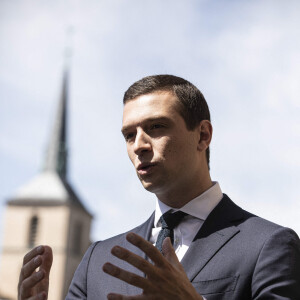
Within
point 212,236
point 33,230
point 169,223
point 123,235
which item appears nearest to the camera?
point 212,236

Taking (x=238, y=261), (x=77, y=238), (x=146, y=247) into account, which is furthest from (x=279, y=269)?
(x=77, y=238)

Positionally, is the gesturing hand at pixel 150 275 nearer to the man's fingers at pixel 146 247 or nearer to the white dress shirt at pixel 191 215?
the man's fingers at pixel 146 247

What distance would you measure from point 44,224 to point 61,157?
743 centimetres

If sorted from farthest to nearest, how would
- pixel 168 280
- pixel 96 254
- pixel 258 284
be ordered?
pixel 96 254 → pixel 258 284 → pixel 168 280

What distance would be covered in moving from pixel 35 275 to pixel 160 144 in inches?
30.2

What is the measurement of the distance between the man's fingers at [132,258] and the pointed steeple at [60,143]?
64.1 m

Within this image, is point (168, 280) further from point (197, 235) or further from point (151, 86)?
point (151, 86)

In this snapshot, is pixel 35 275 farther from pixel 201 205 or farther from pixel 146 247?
pixel 201 205

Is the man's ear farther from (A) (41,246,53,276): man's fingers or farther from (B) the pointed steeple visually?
(B) the pointed steeple

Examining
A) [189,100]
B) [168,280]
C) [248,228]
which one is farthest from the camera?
[189,100]

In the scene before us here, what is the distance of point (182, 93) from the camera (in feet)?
9.57

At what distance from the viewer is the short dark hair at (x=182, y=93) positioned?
2.88 meters

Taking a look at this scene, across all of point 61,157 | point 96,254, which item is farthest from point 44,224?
point 96,254

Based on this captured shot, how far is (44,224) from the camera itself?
67.1 meters
